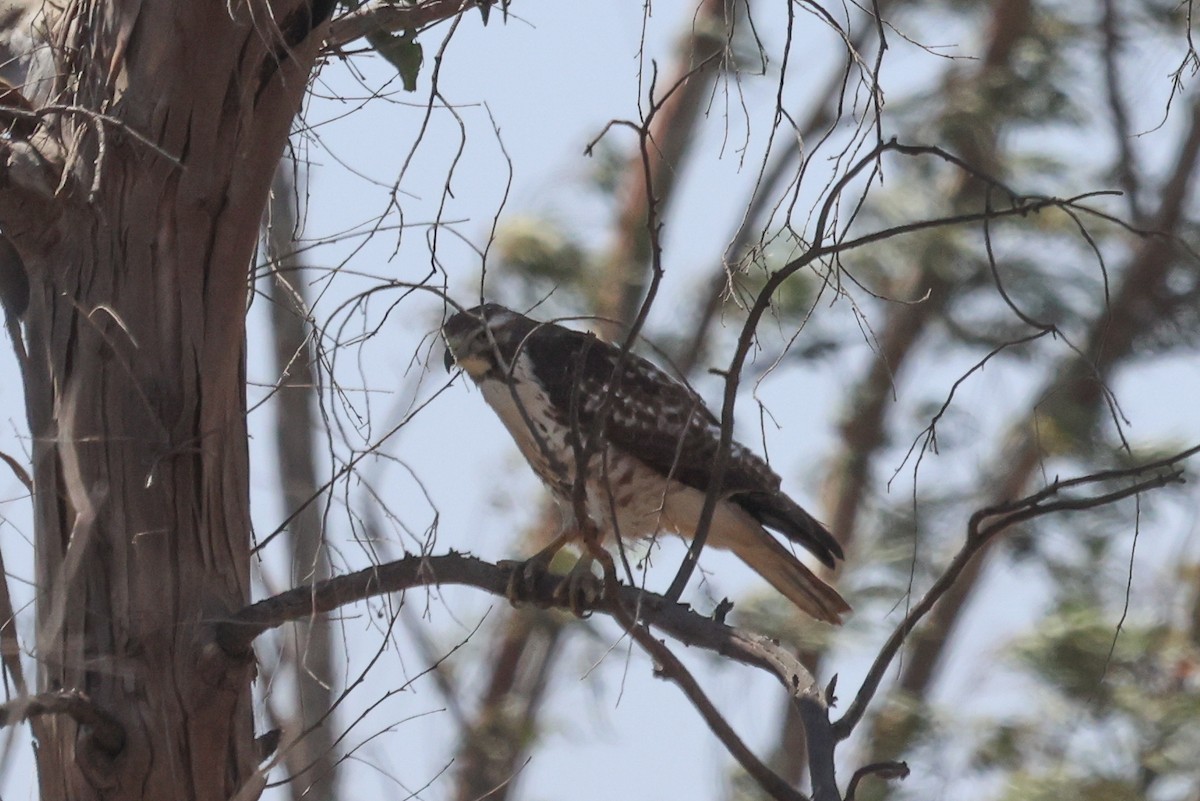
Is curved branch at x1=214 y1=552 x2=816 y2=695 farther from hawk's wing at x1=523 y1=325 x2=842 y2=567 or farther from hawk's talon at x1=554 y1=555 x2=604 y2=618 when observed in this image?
hawk's wing at x1=523 y1=325 x2=842 y2=567

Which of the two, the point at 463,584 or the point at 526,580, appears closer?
the point at 463,584

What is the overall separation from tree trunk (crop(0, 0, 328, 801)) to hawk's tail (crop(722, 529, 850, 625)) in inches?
90.7

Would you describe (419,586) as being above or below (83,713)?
above

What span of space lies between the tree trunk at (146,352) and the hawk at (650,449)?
1.64 meters

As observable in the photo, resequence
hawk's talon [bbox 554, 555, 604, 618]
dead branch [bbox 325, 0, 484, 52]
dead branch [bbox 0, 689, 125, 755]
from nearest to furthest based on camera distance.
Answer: dead branch [bbox 0, 689, 125, 755] → dead branch [bbox 325, 0, 484, 52] → hawk's talon [bbox 554, 555, 604, 618]

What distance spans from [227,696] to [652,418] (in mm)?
2244

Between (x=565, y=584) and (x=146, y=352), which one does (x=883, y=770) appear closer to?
(x=146, y=352)

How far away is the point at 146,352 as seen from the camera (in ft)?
9.13

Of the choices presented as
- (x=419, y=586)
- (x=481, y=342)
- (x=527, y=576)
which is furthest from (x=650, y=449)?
(x=419, y=586)

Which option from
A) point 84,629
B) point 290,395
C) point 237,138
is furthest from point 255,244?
point 290,395

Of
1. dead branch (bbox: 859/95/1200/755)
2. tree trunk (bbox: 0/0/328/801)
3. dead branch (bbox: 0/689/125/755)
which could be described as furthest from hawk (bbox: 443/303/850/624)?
dead branch (bbox: 859/95/1200/755)

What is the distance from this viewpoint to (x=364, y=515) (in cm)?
305

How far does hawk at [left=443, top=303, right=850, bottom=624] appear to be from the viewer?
4.54 metres

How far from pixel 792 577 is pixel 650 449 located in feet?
1.90
